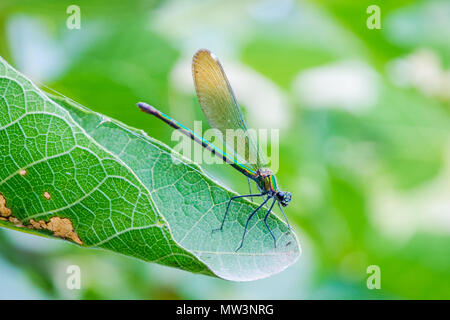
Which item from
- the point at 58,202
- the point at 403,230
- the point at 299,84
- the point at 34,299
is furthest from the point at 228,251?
the point at 299,84

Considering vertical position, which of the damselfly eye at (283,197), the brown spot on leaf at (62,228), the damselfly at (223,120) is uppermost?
the damselfly at (223,120)

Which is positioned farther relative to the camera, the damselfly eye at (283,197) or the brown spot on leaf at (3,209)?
the damselfly eye at (283,197)

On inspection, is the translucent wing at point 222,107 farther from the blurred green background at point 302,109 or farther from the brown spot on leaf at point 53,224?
the brown spot on leaf at point 53,224

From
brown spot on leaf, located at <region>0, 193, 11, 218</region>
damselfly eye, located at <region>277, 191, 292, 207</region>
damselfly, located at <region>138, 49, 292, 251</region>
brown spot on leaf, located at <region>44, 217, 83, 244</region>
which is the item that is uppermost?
damselfly, located at <region>138, 49, 292, 251</region>

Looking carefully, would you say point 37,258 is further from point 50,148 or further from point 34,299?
point 50,148

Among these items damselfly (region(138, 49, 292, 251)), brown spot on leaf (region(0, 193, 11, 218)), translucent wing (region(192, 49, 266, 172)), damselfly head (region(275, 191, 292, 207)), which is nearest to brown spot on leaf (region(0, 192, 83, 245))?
brown spot on leaf (region(0, 193, 11, 218))

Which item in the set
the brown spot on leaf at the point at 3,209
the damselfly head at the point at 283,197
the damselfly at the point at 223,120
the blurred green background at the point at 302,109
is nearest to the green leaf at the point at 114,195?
the brown spot on leaf at the point at 3,209

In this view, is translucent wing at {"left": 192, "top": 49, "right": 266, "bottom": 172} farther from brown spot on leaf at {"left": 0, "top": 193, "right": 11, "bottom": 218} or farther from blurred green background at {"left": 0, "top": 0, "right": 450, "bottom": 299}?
brown spot on leaf at {"left": 0, "top": 193, "right": 11, "bottom": 218}
